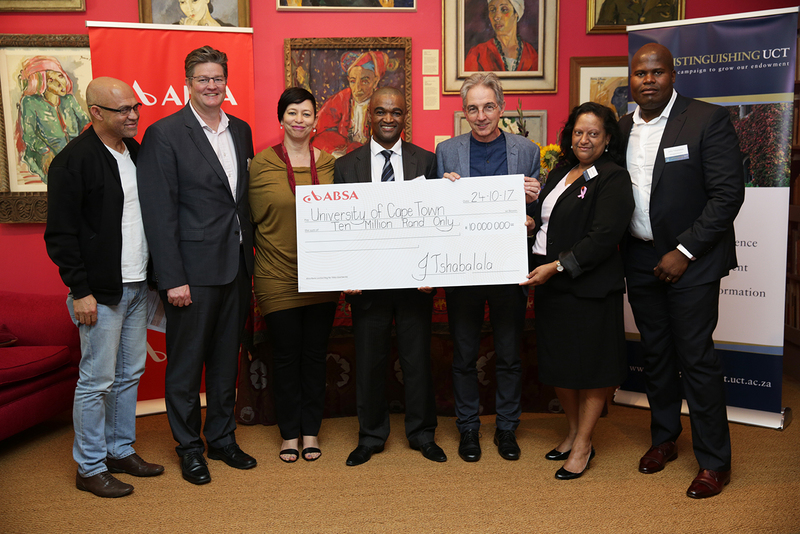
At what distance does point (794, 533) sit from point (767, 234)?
5.52ft

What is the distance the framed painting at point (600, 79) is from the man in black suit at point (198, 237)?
8.50ft

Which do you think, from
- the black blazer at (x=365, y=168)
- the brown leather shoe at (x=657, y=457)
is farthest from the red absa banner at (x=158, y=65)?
the brown leather shoe at (x=657, y=457)

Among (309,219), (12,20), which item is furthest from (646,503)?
(12,20)

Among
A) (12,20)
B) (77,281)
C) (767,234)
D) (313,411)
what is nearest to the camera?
(77,281)

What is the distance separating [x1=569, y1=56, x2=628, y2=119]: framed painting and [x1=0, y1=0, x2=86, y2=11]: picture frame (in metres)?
3.52

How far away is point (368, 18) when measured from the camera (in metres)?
4.01

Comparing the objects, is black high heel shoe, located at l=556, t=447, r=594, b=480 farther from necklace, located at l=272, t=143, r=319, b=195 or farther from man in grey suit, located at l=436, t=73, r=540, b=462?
necklace, located at l=272, t=143, r=319, b=195

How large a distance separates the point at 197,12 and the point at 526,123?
249 centimetres

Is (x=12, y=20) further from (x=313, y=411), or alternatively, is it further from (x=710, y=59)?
(x=710, y=59)

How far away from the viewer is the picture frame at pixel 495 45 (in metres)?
4.00

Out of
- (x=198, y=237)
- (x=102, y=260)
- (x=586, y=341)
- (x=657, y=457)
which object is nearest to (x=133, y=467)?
(x=102, y=260)

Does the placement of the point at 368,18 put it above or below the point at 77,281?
above

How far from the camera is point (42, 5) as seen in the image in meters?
3.75

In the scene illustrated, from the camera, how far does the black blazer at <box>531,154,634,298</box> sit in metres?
2.32
